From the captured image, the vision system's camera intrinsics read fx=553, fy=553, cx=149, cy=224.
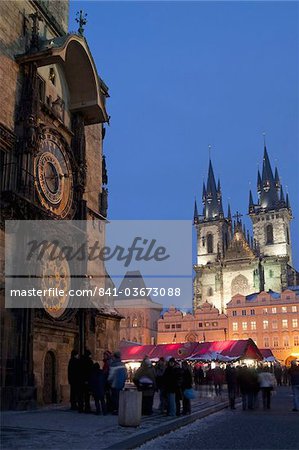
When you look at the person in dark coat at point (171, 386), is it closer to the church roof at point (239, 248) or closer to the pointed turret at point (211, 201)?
the church roof at point (239, 248)

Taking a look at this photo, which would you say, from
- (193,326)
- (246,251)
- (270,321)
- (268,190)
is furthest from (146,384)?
(268,190)

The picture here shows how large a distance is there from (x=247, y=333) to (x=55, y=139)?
75.6m

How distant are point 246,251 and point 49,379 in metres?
98.3

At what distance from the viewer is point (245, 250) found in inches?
4498

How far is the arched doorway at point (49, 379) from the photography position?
1825 cm

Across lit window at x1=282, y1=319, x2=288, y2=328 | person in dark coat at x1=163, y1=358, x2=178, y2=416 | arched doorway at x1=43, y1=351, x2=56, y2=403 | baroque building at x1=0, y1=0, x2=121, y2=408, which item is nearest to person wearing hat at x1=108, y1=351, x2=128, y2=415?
person in dark coat at x1=163, y1=358, x2=178, y2=416

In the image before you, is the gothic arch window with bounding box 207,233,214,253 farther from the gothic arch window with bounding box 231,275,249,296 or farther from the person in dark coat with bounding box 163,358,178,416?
the person in dark coat with bounding box 163,358,178,416

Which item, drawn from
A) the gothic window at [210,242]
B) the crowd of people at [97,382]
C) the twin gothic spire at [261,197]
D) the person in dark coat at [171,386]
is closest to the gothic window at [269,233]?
the twin gothic spire at [261,197]

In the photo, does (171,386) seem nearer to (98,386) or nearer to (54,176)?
(98,386)

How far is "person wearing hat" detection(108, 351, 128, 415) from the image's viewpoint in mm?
15414

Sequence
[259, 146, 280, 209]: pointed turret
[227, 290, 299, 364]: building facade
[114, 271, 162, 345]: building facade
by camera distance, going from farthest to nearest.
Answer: [259, 146, 280, 209]: pointed turret < [114, 271, 162, 345]: building facade < [227, 290, 299, 364]: building facade

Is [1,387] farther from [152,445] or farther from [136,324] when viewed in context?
[136,324]

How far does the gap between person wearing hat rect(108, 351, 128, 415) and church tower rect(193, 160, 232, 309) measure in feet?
314

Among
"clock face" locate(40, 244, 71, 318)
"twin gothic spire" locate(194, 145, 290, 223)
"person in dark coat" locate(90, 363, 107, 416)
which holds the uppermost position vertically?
"twin gothic spire" locate(194, 145, 290, 223)
